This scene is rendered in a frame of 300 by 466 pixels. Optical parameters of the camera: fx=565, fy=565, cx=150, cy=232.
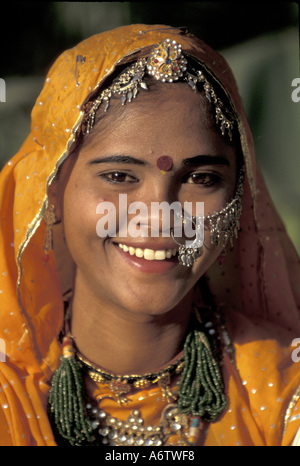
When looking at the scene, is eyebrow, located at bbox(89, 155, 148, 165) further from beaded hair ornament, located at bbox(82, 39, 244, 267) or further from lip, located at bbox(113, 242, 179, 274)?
lip, located at bbox(113, 242, 179, 274)

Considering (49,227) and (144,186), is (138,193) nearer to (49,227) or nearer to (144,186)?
(144,186)

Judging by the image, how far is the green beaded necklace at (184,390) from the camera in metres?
1.58

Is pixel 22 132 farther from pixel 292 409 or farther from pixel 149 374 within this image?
pixel 292 409

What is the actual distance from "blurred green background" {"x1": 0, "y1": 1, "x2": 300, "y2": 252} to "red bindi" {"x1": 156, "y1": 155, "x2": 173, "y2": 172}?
0.76 m

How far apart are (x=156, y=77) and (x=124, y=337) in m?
0.75

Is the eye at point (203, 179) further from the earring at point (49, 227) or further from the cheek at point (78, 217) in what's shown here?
the earring at point (49, 227)

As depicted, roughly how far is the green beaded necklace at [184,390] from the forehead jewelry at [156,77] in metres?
0.66

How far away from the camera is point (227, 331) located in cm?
182

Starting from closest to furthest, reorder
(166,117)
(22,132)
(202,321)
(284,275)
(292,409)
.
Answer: (166,117), (292,409), (202,321), (284,275), (22,132)

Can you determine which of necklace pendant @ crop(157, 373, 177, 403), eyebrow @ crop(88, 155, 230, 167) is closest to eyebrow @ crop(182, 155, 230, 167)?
eyebrow @ crop(88, 155, 230, 167)

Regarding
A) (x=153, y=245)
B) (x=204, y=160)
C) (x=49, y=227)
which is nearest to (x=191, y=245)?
(x=153, y=245)

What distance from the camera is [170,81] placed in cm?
146
